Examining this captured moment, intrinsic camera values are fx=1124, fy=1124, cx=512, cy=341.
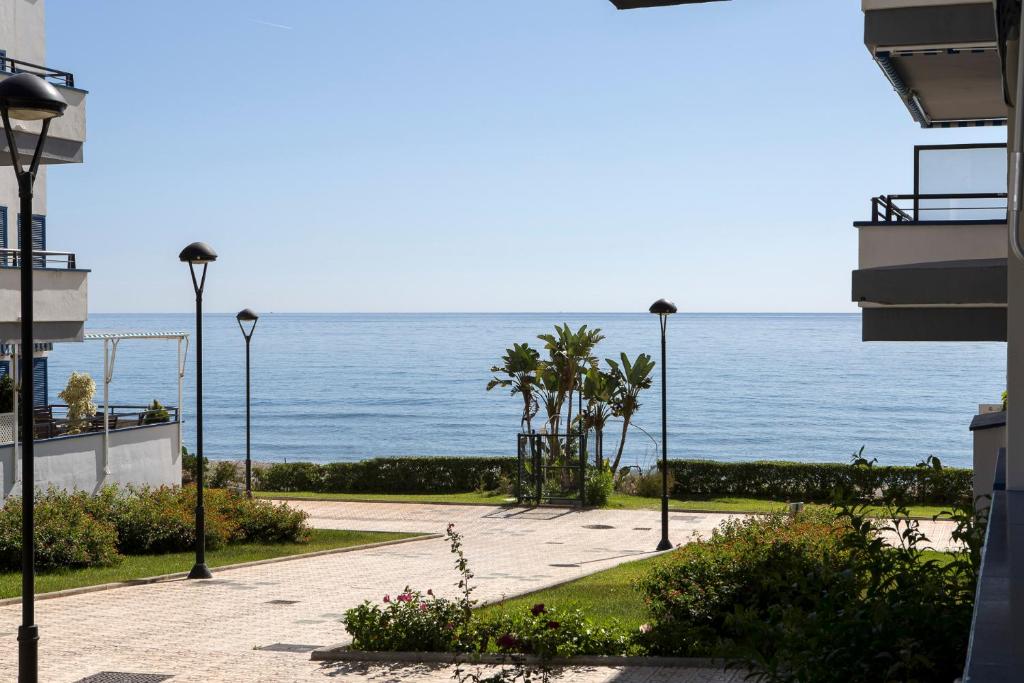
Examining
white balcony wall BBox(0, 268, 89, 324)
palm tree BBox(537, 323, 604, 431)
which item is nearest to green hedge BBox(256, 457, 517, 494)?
palm tree BBox(537, 323, 604, 431)

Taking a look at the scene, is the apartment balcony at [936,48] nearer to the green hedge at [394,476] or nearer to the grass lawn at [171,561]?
the grass lawn at [171,561]

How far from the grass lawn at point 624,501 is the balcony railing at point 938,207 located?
16.4 meters

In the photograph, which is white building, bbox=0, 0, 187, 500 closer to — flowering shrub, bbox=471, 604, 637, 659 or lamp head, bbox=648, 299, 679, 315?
lamp head, bbox=648, 299, 679, 315

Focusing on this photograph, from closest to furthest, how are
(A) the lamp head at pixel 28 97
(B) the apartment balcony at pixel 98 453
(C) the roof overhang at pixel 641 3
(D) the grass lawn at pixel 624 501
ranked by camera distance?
(C) the roof overhang at pixel 641 3 → (A) the lamp head at pixel 28 97 → (B) the apartment balcony at pixel 98 453 → (D) the grass lawn at pixel 624 501

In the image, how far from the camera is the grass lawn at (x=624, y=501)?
97.7ft

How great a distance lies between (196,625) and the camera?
14.1m

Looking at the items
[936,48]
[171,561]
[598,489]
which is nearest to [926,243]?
[936,48]

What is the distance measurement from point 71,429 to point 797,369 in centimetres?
12225

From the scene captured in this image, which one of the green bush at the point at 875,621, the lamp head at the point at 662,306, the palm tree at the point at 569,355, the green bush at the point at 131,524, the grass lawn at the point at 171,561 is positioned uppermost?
the lamp head at the point at 662,306

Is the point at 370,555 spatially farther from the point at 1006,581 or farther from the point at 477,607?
the point at 1006,581

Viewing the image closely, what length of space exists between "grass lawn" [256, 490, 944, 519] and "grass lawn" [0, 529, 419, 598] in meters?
7.25

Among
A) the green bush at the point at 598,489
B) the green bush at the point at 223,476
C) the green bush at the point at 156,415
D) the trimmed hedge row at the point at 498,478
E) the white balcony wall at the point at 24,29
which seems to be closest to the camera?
the green bush at the point at 156,415

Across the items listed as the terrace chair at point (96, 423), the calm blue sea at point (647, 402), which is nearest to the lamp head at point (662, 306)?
the terrace chair at point (96, 423)

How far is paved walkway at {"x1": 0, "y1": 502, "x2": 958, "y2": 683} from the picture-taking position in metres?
11.5
